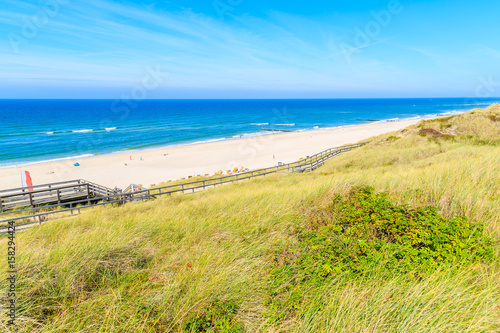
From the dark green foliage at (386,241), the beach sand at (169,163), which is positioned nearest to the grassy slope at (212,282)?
the dark green foliage at (386,241)

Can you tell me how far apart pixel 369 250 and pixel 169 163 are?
3964 centimetres

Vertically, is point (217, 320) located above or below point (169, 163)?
above

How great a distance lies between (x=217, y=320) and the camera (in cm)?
249

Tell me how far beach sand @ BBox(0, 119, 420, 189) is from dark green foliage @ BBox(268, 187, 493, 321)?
98.0 feet

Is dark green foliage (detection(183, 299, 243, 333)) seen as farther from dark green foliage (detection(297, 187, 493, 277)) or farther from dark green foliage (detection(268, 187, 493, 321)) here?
dark green foliage (detection(297, 187, 493, 277))

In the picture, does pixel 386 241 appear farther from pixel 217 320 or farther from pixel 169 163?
pixel 169 163

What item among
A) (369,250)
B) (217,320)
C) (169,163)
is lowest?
(169,163)

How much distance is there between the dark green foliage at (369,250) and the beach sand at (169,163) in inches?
1176

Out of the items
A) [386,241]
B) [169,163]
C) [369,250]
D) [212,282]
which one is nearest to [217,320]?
[212,282]

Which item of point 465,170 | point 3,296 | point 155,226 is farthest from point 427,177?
point 3,296

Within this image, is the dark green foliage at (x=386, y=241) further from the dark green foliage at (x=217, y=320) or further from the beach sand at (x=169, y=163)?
the beach sand at (x=169, y=163)

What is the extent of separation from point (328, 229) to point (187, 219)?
259cm

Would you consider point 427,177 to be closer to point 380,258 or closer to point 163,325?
point 380,258

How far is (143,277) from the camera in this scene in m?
3.27
